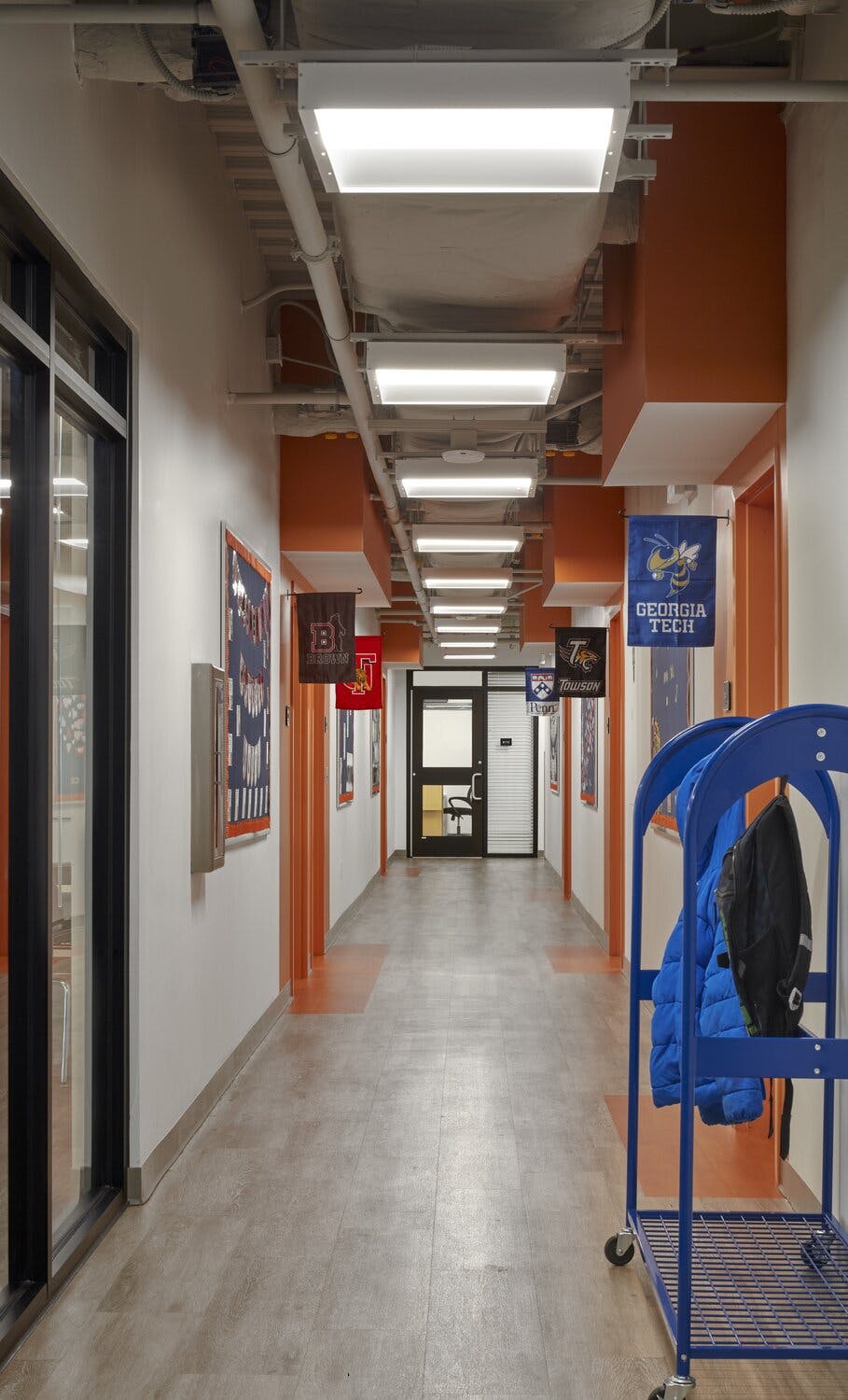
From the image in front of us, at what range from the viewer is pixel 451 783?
63.9 feet

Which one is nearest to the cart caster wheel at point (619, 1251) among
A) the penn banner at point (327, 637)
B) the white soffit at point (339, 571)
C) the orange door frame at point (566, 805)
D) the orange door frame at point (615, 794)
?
the white soffit at point (339, 571)

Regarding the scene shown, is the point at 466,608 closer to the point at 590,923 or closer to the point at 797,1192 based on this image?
the point at 590,923

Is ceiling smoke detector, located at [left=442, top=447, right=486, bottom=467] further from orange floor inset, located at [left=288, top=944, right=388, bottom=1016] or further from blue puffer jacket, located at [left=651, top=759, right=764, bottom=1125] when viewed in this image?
orange floor inset, located at [left=288, top=944, right=388, bottom=1016]

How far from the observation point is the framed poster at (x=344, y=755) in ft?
36.7

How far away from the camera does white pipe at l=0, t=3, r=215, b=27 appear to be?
2.85m

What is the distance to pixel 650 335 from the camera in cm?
434

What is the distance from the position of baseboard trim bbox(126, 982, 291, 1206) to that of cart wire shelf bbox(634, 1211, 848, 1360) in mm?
1677

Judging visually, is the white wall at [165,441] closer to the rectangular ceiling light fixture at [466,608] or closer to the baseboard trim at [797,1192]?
the baseboard trim at [797,1192]

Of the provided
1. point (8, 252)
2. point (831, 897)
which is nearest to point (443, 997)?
point (831, 897)

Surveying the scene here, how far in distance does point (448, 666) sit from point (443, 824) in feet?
8.19

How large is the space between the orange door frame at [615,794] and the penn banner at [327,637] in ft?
7.64

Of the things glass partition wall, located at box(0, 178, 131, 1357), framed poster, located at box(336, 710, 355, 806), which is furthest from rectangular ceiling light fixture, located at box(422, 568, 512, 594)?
glass partition wall, located at box(0, 178, 131, 1357)

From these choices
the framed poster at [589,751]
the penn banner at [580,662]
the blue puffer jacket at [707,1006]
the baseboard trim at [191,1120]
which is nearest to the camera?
the blue puffer jacket at [707,1006]

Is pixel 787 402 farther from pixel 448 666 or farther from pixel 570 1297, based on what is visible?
pixel 448 666
